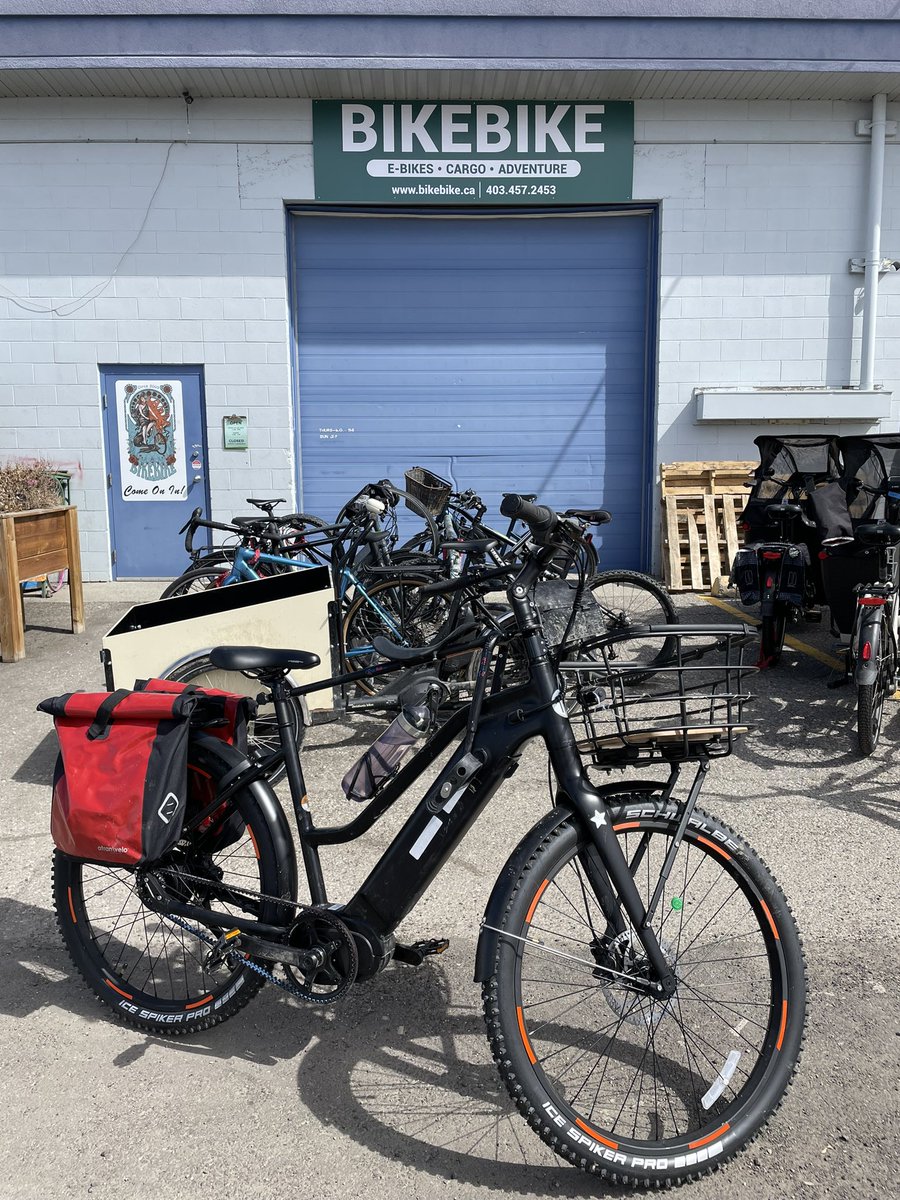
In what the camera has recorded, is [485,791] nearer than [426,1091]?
Yes

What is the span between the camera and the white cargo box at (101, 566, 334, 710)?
484cm

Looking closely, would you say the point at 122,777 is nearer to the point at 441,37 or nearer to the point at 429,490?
the point at 429,490

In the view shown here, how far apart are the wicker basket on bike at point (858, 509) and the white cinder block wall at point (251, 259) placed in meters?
4.45

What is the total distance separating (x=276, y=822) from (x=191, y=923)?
46cm

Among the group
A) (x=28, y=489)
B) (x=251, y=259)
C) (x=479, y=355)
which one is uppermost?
(x=251, y=259)

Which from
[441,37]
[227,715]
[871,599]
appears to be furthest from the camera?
[441,37]

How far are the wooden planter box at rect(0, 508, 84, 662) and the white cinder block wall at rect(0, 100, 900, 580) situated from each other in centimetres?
247

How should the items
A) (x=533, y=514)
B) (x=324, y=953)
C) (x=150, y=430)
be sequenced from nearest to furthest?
(x=533, y=514), (x=324, y=953), (x=150, y=430)

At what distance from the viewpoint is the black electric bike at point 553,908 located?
233cm

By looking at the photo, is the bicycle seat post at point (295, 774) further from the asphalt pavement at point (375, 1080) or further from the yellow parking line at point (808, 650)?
the yellow parking line at point (808, 650)

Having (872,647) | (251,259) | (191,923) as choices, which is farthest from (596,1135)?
(251,259)

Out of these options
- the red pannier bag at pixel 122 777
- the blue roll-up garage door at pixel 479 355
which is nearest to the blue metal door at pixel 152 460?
the blue roll-up garage door at pixel 479 355

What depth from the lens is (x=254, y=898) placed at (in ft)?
→ 9.11

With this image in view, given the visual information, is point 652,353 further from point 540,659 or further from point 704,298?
point 540,659
